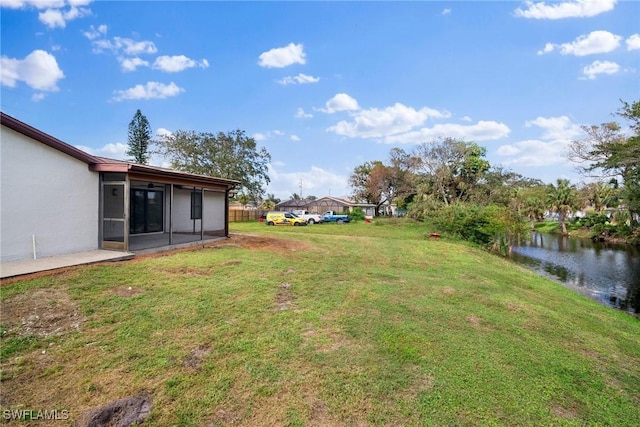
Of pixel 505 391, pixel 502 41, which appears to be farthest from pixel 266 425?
pixel 502 41

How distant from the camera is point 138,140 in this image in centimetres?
3128

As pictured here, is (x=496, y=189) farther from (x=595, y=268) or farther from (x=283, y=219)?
(x=283, y=219)

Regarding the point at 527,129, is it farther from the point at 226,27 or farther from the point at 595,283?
the point at 226,27

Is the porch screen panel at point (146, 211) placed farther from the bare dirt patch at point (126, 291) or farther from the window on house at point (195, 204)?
the bare dirt patch at point (126, 291)

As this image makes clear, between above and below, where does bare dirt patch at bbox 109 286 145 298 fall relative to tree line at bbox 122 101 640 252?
below

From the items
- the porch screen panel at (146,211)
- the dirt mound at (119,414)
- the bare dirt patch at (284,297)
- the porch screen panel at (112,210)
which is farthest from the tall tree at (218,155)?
the dirt mound at (119,414)

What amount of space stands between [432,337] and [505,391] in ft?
3.81

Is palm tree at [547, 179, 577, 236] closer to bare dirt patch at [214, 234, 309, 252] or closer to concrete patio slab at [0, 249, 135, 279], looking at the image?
bare dirt patch at [214, 234, 309, 252]

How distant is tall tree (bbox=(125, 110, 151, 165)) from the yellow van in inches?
631

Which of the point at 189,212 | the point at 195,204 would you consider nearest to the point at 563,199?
the point at 195,204

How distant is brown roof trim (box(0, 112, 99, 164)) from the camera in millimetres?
Result: 6070

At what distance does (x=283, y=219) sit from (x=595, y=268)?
64.6ft

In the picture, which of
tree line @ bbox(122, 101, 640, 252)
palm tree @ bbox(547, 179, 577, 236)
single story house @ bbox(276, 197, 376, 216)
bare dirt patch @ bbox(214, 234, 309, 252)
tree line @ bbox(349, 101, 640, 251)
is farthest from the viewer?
single story house @ bbox(276, 197, 376, 216)

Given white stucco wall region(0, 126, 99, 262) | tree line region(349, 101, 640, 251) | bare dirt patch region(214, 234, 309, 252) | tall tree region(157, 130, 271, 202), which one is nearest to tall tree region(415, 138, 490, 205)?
tree line region(349, 101, 640, 251)
